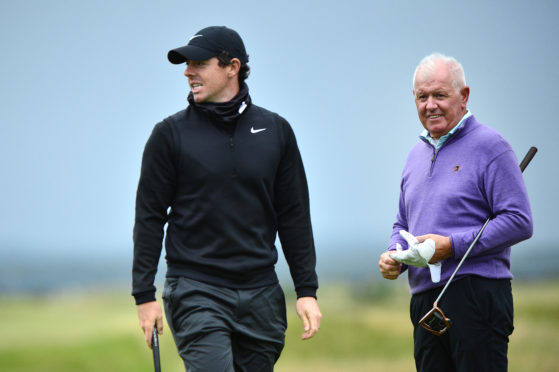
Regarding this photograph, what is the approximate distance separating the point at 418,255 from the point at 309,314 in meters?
0.55

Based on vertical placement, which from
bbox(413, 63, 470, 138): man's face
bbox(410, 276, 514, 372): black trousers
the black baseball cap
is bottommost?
bbox(410, 276, 514, 372): black trousers

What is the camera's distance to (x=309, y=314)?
3.43 meters

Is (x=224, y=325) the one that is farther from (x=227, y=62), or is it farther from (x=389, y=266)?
(x=227, y=62)

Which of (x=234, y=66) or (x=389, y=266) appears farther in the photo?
(x=389, y=266)

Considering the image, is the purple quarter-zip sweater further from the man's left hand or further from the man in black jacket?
the man in black jacket

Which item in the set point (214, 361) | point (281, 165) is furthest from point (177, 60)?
point (214, 361)

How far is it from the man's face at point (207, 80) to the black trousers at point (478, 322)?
4.48 feet

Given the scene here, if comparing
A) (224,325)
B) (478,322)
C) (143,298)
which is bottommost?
(478,322)

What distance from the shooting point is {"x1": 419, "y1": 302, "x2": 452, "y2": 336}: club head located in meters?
3.37

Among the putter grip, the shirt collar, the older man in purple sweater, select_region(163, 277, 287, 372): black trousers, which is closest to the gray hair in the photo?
the older man in purple sweater

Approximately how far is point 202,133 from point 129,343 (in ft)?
33.2

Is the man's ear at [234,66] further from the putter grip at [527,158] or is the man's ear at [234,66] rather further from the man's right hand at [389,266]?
the putter grip at [527,158]

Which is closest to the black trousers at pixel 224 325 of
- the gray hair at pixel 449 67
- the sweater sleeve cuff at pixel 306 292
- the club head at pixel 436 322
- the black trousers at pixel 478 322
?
the sweater sleeve cuff at pixel 306 292

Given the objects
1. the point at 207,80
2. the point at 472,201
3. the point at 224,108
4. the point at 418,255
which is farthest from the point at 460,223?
the point at 207,80
